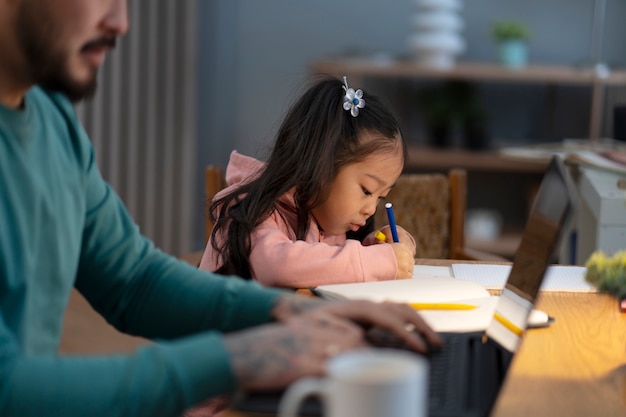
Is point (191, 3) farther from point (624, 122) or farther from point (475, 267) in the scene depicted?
point (475, 267)

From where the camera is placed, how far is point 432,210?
239 cm

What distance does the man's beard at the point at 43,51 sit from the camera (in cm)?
96

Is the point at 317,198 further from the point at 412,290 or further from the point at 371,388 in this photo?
the point at 371,388

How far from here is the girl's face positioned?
160 centimetres

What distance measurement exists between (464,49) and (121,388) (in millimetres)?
3474

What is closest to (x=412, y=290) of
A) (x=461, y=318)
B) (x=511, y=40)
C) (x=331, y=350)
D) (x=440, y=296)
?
(x=440, y=296)

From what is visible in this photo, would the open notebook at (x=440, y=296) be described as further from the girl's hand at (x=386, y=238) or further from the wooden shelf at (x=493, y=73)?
the wooden shelf at (x=493, y=73)

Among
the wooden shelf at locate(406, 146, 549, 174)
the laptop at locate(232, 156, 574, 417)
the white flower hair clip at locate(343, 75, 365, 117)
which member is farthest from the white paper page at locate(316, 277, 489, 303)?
the wooden shelf at locate(406, 146, 549, 174)

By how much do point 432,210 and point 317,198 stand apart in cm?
85

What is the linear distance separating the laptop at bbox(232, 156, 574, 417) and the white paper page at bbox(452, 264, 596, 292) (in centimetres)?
30

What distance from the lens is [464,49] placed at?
4.10m

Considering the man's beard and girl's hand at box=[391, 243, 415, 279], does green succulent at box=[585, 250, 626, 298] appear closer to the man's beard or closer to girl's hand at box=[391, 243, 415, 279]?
girl's hand at box=[391, 243, 415, 279]

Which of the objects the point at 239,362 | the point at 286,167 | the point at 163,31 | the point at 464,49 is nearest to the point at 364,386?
the point at 239,362

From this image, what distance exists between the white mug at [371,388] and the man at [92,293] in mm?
150
